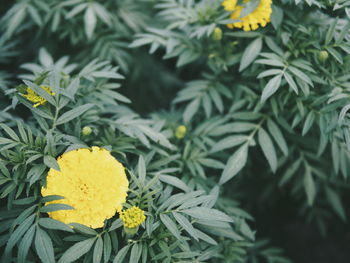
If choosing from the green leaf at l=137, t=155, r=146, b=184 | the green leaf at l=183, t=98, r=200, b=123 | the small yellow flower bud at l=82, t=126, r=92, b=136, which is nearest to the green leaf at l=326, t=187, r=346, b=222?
the green leaf at l=183, t=98, r=200, b=123

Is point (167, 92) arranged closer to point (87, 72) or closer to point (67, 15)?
point (67, 15)

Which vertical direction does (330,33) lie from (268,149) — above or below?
above

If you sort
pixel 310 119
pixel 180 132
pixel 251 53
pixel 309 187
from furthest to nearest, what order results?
pixel 309 187 < pixel 180 132 < pixel 251 53 < pixel 310 119

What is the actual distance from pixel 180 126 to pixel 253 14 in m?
0.71

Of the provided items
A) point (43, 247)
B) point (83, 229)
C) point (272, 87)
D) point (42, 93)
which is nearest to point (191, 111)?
point (272, 87)

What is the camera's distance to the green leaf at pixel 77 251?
51.8 inches

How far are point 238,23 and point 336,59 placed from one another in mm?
514

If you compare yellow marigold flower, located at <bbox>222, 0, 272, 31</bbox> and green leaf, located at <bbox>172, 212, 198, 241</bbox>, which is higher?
yellow marigold flower, located at <bbox>222, 0, 272, 31</bbox>

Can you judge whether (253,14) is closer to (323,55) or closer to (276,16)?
(276,16)

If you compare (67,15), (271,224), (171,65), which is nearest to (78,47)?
(67,15)

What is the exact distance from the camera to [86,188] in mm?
1360

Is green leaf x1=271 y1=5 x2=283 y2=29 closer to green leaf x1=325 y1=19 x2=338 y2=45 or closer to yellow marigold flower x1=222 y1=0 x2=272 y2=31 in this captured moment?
yellow marigold flower x1=222 y1=0 x2=272 y2=31

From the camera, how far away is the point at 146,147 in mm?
1909

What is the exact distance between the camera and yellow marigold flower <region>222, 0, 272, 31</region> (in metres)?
1.78
